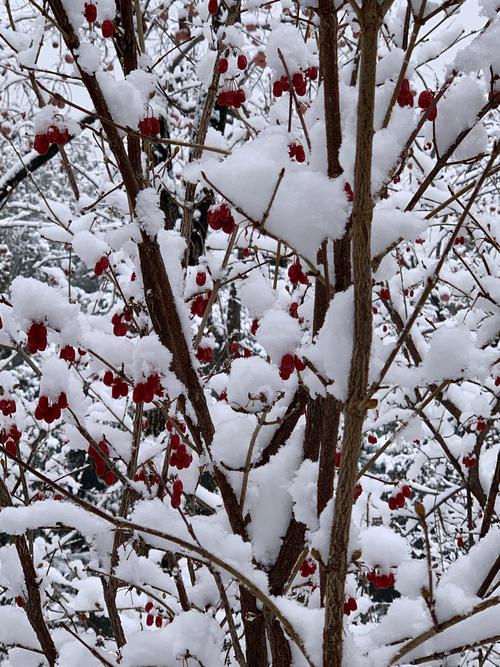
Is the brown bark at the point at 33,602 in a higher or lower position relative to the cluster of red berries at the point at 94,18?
lower

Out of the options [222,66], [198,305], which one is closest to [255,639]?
[198,305]

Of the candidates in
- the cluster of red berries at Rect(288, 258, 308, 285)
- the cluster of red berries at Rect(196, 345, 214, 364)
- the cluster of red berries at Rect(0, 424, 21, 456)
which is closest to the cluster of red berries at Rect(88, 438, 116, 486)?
the cluster of red berries at Rect(0, 424, 21, 456)

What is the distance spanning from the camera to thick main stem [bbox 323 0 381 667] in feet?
2.27

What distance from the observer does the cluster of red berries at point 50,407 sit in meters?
1.70

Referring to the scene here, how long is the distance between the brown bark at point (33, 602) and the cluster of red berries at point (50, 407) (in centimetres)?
40

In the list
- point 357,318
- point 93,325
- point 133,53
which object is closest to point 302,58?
point 133,53

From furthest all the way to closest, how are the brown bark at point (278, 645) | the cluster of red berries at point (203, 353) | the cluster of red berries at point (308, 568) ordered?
the cluster of red berries at point (203, 353), the cluster of red berries at point (308, 568), the brown bark at point (278, 645)

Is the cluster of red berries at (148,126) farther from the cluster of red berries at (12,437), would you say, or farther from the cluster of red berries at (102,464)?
the cluster of red berries at (12,437)

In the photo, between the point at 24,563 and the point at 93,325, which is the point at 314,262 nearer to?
the point at 24,563

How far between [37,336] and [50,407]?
0.66 ft

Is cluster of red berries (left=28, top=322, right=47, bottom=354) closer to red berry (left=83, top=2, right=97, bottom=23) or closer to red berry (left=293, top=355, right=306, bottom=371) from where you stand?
red berry (left=293, top=355, right=306, bottom=371)

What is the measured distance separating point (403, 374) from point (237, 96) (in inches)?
57.3

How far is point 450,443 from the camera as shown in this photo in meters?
4.24

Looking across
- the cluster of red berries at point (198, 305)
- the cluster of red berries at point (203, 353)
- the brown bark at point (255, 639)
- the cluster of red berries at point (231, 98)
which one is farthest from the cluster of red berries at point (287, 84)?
the brown bark at point (255, 639)
